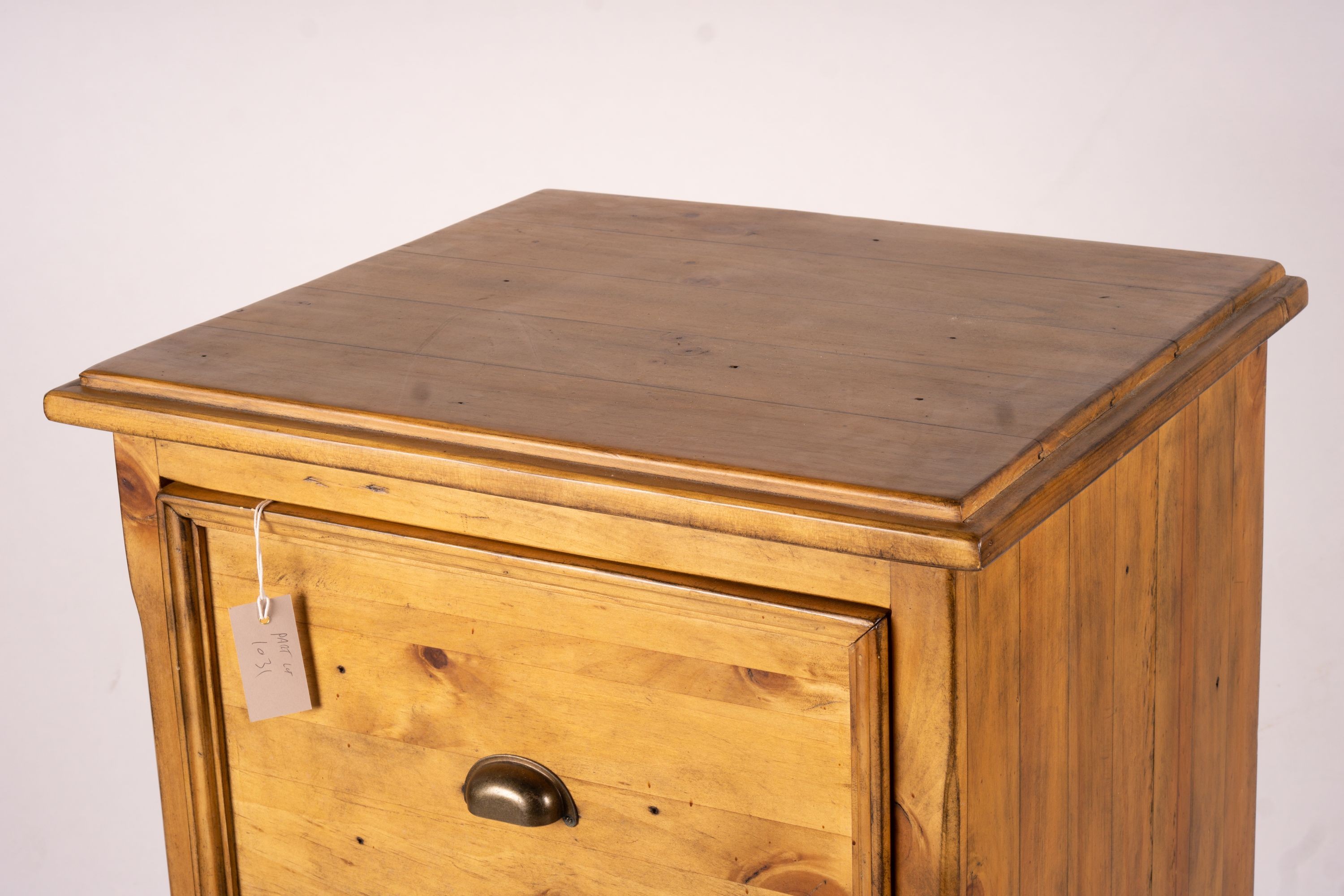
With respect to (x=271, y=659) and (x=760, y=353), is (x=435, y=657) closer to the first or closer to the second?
(x=271, y=659)

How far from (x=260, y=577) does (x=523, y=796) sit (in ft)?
0.71

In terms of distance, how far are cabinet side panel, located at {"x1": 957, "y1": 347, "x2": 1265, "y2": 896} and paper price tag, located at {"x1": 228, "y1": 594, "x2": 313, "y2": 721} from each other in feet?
1.45

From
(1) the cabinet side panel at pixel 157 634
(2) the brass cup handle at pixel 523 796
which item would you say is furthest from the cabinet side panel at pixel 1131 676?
(1) the cabinet side panel at pixel 157 634

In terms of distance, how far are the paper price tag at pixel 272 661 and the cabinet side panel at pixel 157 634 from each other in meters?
0.07

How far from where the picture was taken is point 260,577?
1.04 metres

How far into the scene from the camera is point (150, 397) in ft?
3.40

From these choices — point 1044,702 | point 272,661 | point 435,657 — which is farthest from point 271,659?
point 1044,702

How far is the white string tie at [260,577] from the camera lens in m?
1.03

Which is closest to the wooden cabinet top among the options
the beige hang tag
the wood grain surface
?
the wood grain surface

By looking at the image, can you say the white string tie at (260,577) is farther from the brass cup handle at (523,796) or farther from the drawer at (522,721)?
the brass cup handle at (523,796)

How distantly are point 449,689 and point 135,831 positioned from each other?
1132mm

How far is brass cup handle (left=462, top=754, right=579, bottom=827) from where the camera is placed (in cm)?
99

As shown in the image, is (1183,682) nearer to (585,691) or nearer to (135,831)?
(585,691)

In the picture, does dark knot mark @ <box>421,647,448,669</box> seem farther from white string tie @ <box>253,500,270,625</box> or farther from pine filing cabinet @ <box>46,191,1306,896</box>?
white string tie @ <box>253,500,270,625</box>
